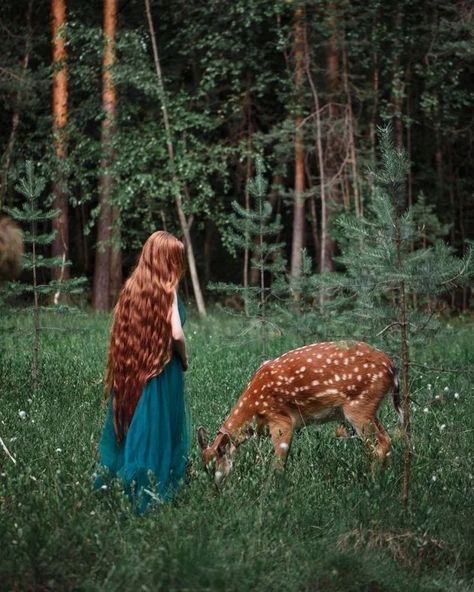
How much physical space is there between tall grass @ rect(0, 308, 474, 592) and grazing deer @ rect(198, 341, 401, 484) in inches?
8.1

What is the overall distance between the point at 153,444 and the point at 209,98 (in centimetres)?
2335

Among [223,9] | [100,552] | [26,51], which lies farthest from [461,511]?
[26,51]

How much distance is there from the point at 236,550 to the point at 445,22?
744 inches

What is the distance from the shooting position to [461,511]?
6.96 metres

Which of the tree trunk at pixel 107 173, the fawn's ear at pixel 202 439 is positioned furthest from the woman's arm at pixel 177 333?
the tree trunk at pixel 107 173

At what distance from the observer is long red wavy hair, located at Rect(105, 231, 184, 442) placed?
694 cm

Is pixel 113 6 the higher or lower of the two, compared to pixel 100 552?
higher

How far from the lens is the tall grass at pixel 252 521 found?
525 cm

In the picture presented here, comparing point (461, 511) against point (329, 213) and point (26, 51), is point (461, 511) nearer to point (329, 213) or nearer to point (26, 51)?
point (329, 213)

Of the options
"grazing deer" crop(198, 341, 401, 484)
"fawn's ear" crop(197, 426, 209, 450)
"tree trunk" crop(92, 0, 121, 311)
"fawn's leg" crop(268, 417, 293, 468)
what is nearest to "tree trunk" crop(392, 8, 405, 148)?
"tree trunk" crop(92, 0, 121, 311)

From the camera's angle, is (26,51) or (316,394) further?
(26,51)

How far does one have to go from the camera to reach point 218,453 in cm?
755

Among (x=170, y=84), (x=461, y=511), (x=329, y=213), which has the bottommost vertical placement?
(x=461, y=511)

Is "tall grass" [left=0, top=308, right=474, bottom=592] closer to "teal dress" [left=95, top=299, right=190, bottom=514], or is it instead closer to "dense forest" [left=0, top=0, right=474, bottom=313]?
"teal dress" [left=95, top=299, right=190, bottom=514]
